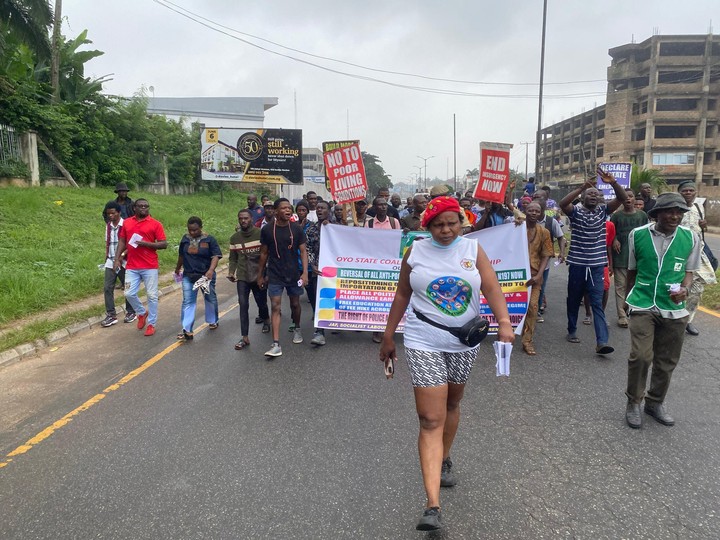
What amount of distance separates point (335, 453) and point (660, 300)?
277 cm

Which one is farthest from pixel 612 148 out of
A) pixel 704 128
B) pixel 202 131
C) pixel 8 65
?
pixel 8 65

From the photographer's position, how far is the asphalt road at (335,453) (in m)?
2.79

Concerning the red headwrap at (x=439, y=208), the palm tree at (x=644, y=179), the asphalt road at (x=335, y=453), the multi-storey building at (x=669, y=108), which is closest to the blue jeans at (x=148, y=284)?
the asphalt road at (x=335, y=453)

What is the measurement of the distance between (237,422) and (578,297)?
4.27m

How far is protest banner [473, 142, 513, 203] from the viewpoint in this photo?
269 inches

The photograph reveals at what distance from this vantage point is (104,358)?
19.8 ft

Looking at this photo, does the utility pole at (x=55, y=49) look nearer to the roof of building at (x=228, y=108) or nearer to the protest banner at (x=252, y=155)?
the protest banner at (x=252, y=155)

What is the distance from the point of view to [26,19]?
16.1 meters

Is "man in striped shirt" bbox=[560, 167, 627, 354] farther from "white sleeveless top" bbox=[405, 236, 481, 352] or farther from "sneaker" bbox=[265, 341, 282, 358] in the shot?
"sneaker" bbox=[265, 341, 282, 358]

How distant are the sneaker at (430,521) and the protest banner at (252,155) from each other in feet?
81.7

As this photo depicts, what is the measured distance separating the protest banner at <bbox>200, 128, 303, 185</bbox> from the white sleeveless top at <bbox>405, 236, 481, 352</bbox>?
24.4m

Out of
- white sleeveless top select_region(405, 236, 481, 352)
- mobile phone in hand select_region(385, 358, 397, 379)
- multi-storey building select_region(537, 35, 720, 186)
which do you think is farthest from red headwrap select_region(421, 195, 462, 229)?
multi-storey building select_region(537, 35, 720, 186)

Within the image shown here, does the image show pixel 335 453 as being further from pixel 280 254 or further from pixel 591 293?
pixel 591 293

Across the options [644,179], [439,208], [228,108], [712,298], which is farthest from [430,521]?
[228,108]
